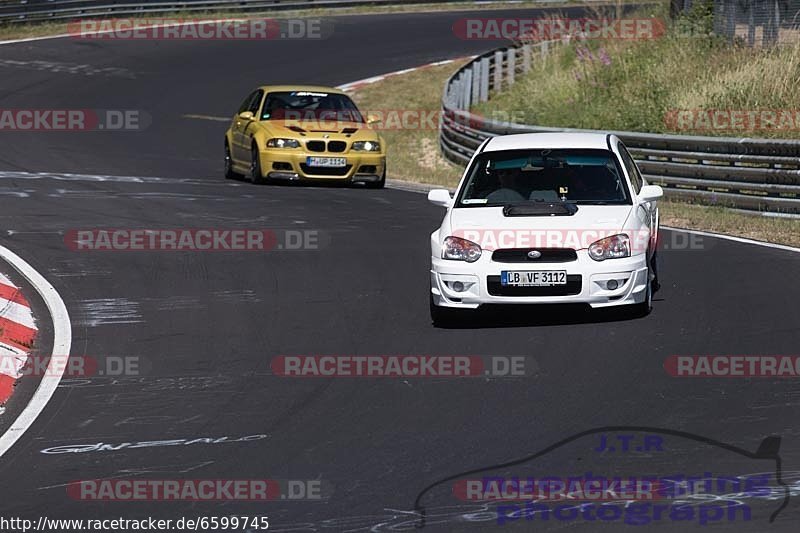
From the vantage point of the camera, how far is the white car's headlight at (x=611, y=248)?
11.3m

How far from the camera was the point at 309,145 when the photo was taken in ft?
71.6

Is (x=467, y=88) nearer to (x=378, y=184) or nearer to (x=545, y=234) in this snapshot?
(x=378, y=184)

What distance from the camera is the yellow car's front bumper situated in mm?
21750

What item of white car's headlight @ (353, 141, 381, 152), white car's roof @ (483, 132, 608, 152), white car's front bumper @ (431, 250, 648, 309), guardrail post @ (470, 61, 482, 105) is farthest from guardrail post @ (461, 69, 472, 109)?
white car's front bumper @ (431, 250, 648, 309)

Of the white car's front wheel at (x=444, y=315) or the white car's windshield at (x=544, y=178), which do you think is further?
the white car's windshield at (x=544, y=178)

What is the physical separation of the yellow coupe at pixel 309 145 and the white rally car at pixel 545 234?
9.47 meters
